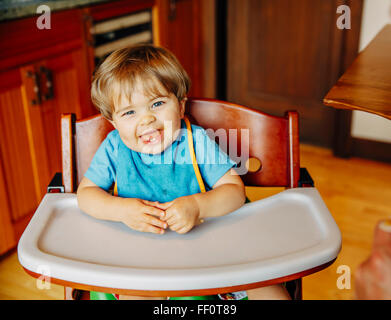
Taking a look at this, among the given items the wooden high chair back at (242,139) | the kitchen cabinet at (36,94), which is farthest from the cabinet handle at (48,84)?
the wooden high chair back at (242,139)

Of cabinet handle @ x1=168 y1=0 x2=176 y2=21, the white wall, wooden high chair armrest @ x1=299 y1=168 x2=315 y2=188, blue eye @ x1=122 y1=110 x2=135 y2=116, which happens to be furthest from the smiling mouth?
the white wall

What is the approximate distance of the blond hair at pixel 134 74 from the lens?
0.92 m

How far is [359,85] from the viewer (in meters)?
1.00

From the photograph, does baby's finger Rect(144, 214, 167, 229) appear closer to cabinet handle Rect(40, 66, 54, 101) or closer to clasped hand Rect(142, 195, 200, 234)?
clasped hand Rect(142, 195, 200, 234)

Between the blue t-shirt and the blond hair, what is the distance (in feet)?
0.38

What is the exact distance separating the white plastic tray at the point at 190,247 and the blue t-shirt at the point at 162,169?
102 millimetres

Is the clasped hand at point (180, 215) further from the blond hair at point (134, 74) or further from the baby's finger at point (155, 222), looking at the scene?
the blond hair at point (134, 74)

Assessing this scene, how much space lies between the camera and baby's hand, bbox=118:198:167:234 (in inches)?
33.3

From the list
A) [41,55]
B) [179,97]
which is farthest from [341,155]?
[179,97]
